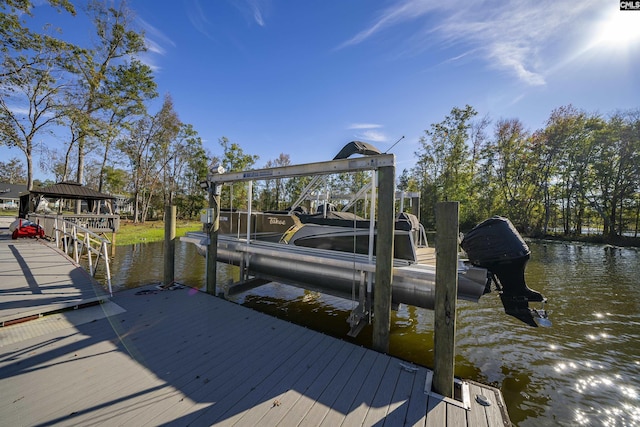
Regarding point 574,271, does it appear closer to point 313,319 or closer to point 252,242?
point 313,319

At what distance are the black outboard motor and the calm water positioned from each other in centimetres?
109

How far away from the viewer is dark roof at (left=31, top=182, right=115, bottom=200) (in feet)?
43.2

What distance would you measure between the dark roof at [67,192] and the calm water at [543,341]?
8.56 meters

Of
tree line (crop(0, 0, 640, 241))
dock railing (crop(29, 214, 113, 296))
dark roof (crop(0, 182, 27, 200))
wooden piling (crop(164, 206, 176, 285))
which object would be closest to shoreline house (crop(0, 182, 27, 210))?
dark roof (crop(0, 182, 27, 200))

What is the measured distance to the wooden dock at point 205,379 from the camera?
2041 mm

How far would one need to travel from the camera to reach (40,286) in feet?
15.2

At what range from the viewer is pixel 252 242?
5.58 metres

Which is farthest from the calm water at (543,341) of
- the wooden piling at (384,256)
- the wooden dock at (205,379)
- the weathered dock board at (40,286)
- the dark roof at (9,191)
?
the dark roof at (9,191)

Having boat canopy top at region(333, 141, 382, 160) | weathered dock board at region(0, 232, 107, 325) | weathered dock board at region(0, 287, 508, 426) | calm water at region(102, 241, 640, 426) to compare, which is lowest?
calm water at region(102, 241, 640, 426)

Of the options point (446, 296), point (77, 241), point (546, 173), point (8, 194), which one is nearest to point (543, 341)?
point (446, 296)

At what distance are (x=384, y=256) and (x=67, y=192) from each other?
17.8 metres

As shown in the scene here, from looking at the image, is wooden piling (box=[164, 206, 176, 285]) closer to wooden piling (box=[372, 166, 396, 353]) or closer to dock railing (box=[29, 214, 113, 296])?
dock railing (box=[29, 214, 113, 296])

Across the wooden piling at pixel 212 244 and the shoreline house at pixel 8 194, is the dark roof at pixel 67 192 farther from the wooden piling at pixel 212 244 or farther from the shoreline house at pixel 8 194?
the shoreline house at pixel 8 194

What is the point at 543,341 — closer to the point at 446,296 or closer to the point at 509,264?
the point at 509,264
